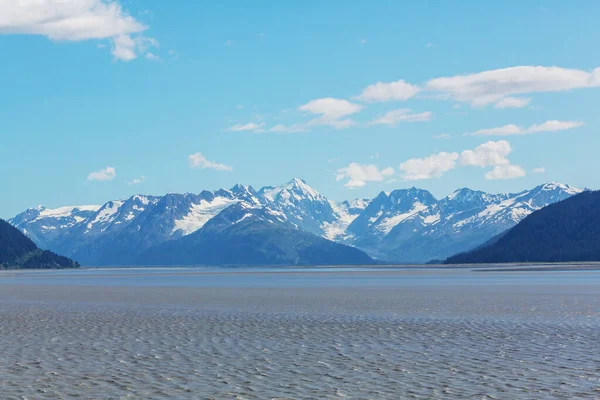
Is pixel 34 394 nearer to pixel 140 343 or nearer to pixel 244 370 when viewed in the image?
pixel 244 370

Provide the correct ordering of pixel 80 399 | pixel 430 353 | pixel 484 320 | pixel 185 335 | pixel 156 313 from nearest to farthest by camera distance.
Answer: pixel 80 399, pixel 430 353, pixel 185 335, pixel 484 320, pixel 156 313

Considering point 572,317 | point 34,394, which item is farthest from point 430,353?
point 572,317

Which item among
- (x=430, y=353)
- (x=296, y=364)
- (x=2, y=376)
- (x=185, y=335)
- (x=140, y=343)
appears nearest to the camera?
(x=2, y=376)

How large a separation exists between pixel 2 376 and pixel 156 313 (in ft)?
109

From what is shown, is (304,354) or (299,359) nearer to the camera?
(299,359)

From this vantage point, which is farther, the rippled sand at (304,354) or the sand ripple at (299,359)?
the rippled sand at (304,354)

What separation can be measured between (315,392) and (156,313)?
126 ft

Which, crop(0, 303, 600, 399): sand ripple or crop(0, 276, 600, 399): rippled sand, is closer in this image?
crop(0, 303, 600, 399): sand ripple

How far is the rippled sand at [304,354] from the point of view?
89.7 feet

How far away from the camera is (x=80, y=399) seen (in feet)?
84.3

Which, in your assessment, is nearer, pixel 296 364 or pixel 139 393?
pixel 139 393

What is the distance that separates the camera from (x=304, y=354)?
120 ft

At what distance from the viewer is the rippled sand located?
27344mm

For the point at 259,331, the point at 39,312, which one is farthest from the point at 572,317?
the point at 39,312
